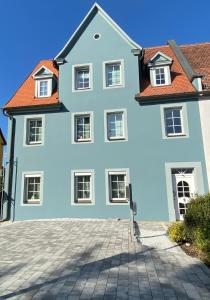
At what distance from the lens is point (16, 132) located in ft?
52.0

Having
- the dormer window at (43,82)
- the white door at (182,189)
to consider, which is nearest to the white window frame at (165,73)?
the white door at (182,189)

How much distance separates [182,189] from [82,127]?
693 centimetres

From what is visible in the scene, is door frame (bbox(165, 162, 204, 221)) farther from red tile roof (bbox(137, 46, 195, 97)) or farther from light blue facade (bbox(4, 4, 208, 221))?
red tile roof (bbox(137, 46, 195, 97))

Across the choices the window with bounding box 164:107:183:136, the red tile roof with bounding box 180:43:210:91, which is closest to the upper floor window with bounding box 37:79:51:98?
the window with bounding box 164:107:183:136

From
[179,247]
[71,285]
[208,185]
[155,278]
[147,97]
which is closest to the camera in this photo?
[71,285]

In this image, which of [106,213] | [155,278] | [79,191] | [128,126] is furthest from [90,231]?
[128,126]

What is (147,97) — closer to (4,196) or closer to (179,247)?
(179,247)

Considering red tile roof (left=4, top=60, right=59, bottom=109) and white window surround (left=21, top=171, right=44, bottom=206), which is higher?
red tile roof (left=4, top=60, right=59, bottom=109)

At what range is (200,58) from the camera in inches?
692

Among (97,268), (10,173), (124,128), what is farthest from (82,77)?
(97,268)

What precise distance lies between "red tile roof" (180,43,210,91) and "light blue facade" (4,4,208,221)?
204 cm

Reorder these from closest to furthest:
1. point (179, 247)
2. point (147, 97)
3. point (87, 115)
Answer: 1. point (179, 247)
2. point (147, 97)
3. point (87, 115)

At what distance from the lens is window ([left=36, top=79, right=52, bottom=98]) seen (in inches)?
656

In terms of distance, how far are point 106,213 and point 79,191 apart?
6.90ft
